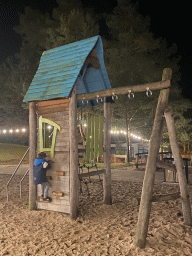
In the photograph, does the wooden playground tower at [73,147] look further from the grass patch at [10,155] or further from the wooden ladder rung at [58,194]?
the grass patch at [10,155]

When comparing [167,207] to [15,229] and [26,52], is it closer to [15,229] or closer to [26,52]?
[15,229]

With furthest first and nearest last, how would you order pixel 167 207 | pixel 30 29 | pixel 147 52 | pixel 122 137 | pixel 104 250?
1. pixel 122 137
2. pixel 30 29
3. pixel 147 52
4. pixel 167 207
5. pixel 104 250

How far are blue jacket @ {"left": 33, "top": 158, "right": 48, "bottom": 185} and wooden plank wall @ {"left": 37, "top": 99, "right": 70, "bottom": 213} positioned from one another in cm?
22

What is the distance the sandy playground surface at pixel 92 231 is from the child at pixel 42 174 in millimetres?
473

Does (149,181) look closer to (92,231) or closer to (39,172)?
(92,231)

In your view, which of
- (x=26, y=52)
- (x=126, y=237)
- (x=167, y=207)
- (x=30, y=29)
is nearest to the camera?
(x=126, y=237)

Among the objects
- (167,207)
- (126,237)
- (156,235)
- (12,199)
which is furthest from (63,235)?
(12,199)

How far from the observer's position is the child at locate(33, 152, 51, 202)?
618 centimetres

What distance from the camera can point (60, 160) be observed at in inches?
245

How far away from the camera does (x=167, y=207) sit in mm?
6441

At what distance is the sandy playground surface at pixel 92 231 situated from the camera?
13.4 feet

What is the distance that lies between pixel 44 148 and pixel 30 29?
2256 cm

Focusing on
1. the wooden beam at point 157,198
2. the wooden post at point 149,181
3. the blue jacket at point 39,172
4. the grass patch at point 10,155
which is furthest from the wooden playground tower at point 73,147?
the grass patch at point 10,155

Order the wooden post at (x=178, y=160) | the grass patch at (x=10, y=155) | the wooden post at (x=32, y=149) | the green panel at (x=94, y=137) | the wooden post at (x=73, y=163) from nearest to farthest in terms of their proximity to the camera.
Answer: the wooden post at (x=178, y=160)
the wooden post at (x=73, y=163)
the green panel at (x=94, y=137)
the wooden post at (x=32, y=149)
the grass patch at (x=10, y=155)
